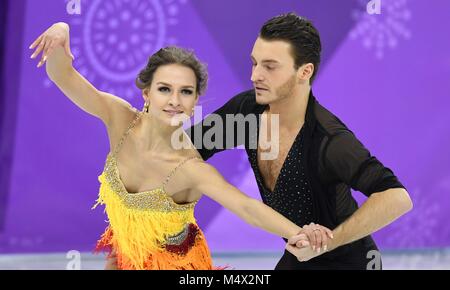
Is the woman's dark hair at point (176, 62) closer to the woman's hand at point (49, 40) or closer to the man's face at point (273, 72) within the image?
the man's face at point (273, 72)

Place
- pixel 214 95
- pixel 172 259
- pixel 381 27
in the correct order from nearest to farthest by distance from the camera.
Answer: pixel 172 259
pixel 214 95
pixel 381 27

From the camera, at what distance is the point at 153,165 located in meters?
3.19

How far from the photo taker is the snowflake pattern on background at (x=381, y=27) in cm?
514

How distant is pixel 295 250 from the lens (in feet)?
9.65

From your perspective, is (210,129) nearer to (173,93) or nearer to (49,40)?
(173,93)

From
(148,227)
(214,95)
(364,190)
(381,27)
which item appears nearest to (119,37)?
(214,95)

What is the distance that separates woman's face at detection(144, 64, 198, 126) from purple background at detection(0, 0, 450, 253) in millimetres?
1854

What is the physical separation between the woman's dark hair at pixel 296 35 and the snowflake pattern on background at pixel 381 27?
203cm

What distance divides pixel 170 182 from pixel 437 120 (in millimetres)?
2755

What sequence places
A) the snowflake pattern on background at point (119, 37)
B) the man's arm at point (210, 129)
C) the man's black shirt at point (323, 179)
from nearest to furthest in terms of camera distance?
the man's black shirt at point (323, 179), the man's arm at point (210, 129), the snowflake pattern on background at point (119, 37)

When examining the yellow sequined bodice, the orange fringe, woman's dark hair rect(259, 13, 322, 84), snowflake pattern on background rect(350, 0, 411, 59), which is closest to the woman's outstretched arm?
the yellow sequined bodice

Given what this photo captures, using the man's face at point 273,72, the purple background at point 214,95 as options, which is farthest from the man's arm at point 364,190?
the purple background at point 214,95

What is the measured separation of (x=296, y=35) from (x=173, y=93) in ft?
1.91
